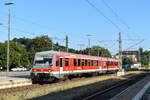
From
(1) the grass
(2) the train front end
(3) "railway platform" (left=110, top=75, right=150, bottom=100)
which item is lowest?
(3) "railway platform" (left=110, top=75, right=150, bottom=100)

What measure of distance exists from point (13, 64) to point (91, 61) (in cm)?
3334

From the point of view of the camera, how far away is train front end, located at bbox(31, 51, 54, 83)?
20172 millimetres

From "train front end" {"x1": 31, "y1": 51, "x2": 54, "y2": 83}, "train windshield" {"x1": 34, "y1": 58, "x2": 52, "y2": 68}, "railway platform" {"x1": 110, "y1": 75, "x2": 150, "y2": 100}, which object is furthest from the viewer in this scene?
"train windshield" {"x1": 34, "y1": 58, "x2": 52, "y2": 68}

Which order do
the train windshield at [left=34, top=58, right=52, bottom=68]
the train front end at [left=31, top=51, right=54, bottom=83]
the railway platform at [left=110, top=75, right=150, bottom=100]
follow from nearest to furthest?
the railway platform at [left=110, top=75, right=150, bottom=100]
the train front end at [left=31, top=51, right=54, bottom=83]
the train windshield at [left=34, top=58, right=52, bottom=68]

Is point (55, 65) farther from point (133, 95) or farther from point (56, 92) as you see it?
point (133, 95)

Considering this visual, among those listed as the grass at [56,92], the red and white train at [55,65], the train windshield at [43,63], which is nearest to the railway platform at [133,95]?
the grass at [56,92]

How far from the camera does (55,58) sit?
20.6 meters

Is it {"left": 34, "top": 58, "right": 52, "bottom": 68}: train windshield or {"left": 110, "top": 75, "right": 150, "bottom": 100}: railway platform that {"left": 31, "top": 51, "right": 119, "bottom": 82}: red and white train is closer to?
{"left": 34, "top": 58, "right": 52, "bottom": 68}: train windshield

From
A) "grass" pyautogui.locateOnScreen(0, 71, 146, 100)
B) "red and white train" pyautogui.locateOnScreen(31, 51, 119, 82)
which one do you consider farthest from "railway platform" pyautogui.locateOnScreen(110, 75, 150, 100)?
"red and white train" pyautogui.locateOnScreen(31, 51, 119, 82)

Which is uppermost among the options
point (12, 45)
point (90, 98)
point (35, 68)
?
point (12, 45)

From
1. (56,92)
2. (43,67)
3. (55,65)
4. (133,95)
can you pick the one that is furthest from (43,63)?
(133,95)

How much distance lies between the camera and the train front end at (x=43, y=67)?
66.2 ft

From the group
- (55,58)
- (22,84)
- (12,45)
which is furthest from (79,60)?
(12,45)

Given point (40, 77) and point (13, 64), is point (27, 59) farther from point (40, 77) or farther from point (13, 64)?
point (40, 77)
